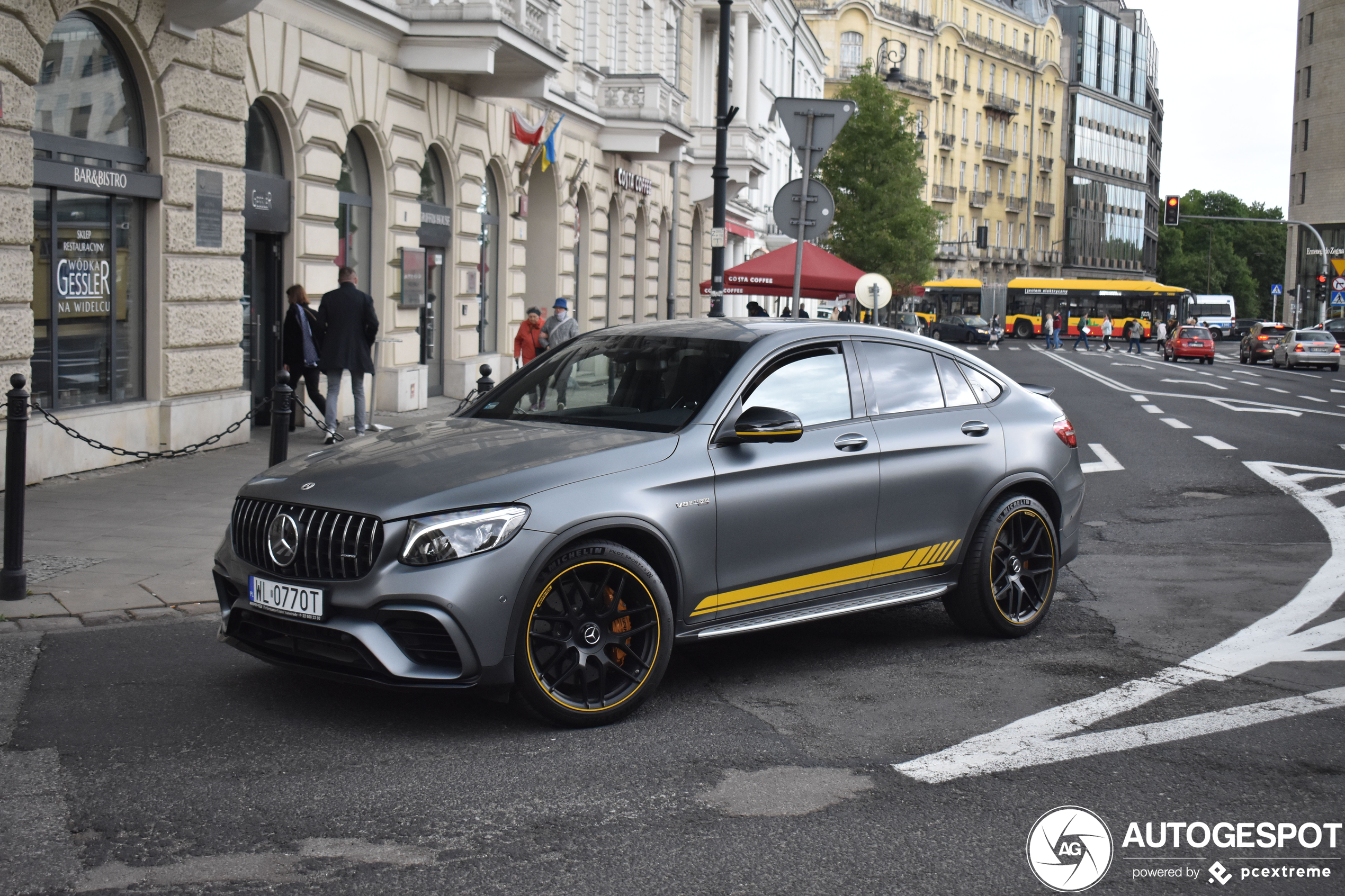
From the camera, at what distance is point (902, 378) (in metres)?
6.75

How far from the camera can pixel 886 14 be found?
9862 cm

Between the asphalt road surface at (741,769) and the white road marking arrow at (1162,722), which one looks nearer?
the asphalt road surface at (741,769)

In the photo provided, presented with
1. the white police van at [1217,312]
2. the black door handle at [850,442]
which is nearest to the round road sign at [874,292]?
the black door handle at [850,442]

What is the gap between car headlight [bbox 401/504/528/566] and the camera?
4.93 m

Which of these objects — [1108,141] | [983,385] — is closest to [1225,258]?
[1108,141]

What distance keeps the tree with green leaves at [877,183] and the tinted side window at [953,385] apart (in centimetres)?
5403

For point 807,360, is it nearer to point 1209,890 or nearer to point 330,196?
point 1209,890

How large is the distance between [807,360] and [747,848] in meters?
2.75

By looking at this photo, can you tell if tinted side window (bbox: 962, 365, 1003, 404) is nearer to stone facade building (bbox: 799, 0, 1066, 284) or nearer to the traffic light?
the traffic light

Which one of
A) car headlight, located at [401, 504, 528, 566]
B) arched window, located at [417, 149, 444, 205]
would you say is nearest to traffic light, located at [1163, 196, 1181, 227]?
arched window, located at [417, 149, 444, 205]

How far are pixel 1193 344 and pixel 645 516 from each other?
185 feet

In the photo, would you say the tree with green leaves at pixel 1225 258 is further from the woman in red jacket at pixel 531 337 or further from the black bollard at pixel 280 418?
the black bollard at pixel 280 418

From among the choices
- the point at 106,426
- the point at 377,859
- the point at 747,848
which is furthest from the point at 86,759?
the point at 106,426

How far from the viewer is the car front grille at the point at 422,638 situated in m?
4.90
